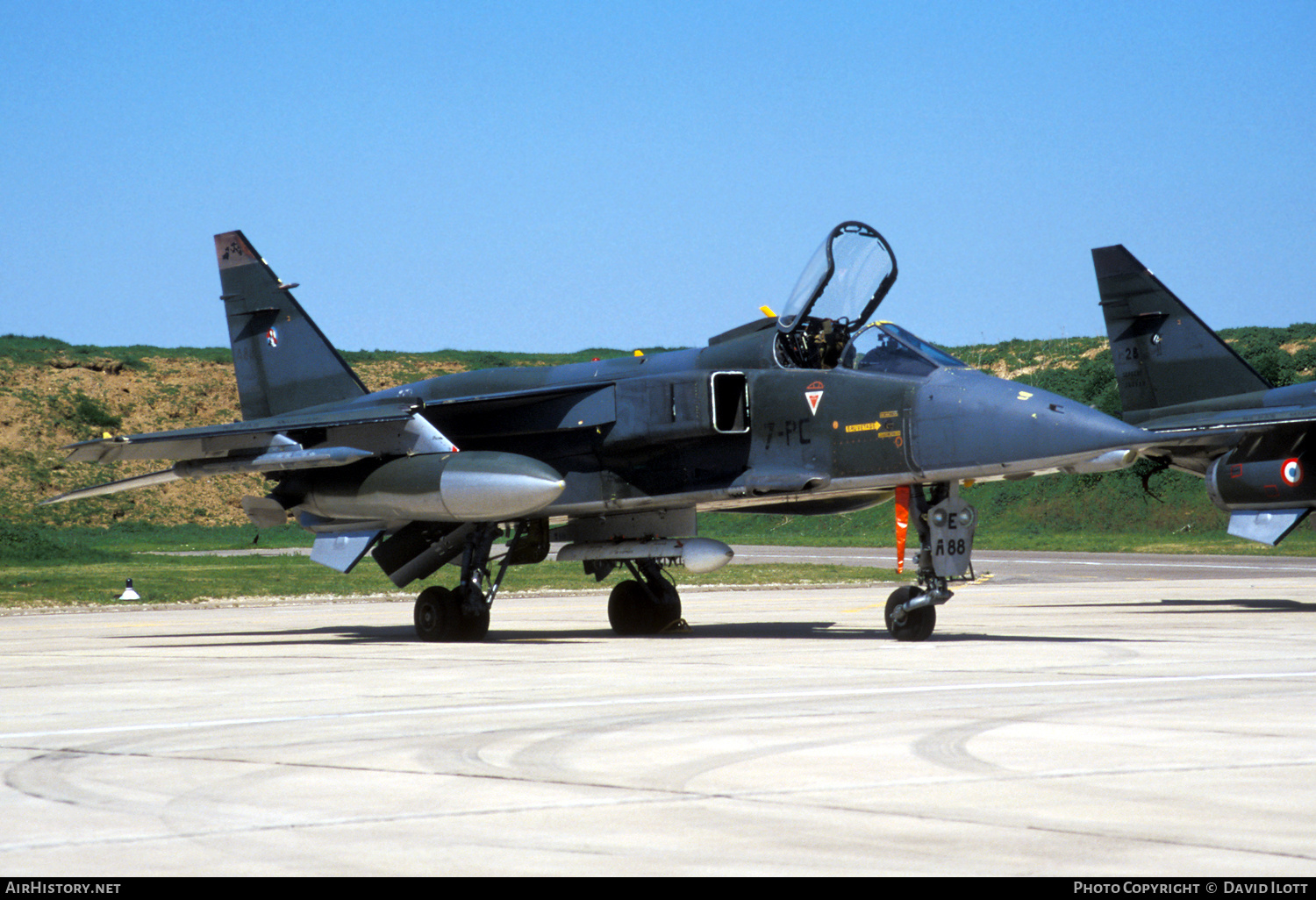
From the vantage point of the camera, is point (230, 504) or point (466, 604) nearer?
point (466, 604)

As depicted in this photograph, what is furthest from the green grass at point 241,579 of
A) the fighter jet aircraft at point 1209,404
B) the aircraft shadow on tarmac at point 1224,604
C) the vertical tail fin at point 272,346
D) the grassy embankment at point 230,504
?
the vertical tail fin at point 272,346

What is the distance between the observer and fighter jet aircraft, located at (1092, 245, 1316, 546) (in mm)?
21094

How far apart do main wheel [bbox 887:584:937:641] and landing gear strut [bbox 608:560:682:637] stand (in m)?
3.81

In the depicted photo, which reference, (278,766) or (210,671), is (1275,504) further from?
(278,766)

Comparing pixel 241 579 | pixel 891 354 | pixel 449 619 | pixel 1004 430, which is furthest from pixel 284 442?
pixel 241 579

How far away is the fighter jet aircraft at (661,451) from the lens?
14.1 m

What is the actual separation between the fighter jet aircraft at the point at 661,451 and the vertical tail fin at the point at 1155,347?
10.5 meters

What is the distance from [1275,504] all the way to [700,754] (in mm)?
17158

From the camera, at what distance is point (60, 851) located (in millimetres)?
4672

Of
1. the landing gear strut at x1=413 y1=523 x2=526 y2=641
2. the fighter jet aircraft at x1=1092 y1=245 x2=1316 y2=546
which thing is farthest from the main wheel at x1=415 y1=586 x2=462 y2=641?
the fighter jet aircraft at x1=1092 y1=245 x2=1316 y2=546

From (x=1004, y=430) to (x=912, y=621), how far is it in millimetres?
2388

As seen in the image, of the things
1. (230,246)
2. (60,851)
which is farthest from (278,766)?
(230,246)

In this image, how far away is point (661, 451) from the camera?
16.1 metres

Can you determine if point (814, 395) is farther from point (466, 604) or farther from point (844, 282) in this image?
point (466, 604)
